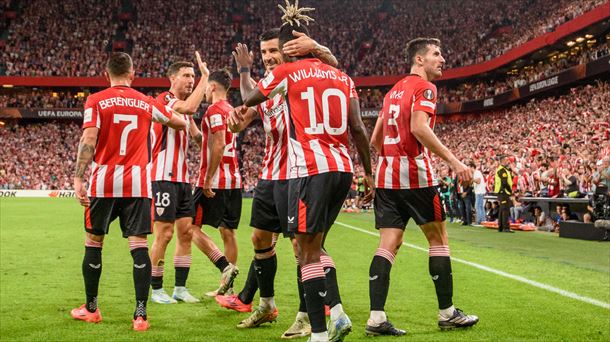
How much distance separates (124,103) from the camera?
5.41m

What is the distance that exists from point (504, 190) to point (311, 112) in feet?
46.4

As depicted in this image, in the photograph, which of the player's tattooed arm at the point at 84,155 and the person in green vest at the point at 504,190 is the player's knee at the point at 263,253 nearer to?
the player's tattooed arm at the point at 84,155

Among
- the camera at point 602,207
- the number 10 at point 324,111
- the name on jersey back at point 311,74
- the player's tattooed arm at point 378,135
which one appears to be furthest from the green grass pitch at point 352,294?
the name on jersey back at point 311,74

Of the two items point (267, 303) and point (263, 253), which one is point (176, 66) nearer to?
point (263, 253)

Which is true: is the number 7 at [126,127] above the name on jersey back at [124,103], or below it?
below

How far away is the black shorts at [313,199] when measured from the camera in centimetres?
411

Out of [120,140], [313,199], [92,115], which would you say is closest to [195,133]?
[120,140]

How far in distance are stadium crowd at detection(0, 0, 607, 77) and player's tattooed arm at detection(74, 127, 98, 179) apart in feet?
166

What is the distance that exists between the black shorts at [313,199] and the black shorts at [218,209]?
9.36 ft

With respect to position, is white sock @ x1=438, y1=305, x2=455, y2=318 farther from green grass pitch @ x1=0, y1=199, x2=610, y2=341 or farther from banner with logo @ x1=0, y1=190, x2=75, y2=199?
banner with logo @ x1=0, y1=190, x2=75, y2=199

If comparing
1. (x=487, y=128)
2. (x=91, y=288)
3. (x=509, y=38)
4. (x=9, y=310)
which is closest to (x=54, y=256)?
(x=9, y=310)

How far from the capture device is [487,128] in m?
43.0

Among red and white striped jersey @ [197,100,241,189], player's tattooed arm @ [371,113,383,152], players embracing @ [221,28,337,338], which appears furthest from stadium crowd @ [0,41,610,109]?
players embracing @ [221,28,337,338]

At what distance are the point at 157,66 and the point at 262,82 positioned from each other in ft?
189
